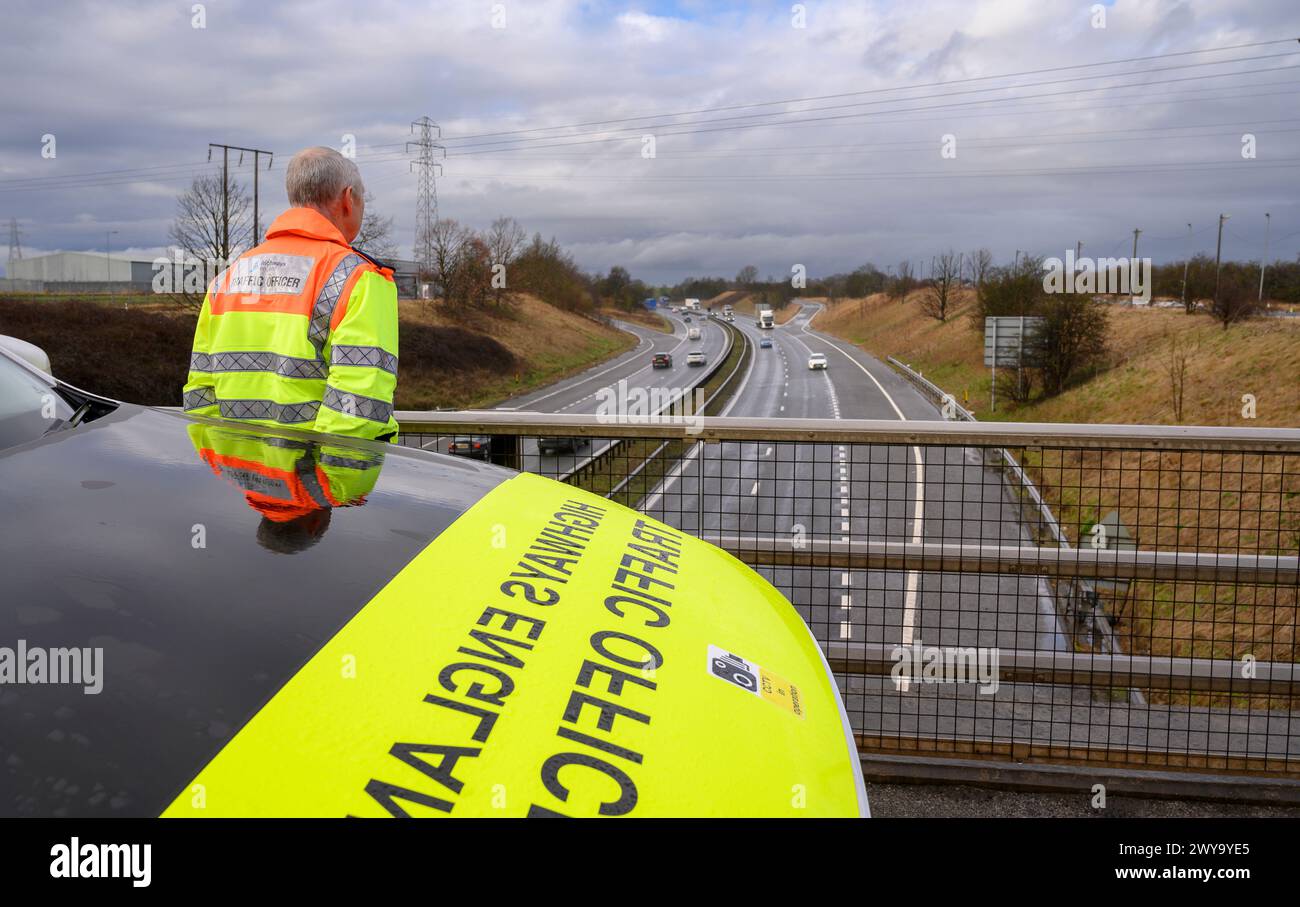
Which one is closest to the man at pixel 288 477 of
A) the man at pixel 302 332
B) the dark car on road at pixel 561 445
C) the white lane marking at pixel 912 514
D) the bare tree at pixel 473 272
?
the man at pixel 302 332

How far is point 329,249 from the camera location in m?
3.38

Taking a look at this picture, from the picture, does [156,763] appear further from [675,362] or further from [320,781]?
[675,362]

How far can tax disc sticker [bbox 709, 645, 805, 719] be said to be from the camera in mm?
1772

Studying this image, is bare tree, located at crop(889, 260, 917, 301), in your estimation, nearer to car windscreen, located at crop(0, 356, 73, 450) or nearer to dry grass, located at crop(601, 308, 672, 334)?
dry grass, located at crop(601, 308, 672, 334)

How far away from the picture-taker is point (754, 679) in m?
1.82

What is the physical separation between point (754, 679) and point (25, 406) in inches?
75.3

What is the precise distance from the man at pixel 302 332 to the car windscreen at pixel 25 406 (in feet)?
2.20

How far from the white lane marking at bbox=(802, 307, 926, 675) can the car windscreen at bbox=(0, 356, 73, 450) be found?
10.2 feet

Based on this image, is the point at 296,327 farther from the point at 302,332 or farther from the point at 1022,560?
the point at 1022,560

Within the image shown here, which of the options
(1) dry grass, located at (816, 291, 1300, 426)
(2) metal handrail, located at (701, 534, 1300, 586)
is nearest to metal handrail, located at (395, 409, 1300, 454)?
(2) metal handrail, located at (701, 534, 1300, 586)

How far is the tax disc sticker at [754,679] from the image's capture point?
69.8 inches

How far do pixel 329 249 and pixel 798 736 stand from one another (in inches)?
95.6

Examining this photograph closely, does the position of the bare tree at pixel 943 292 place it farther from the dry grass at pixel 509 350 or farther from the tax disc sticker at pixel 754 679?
the tax disc sticker at pixel 754 679
